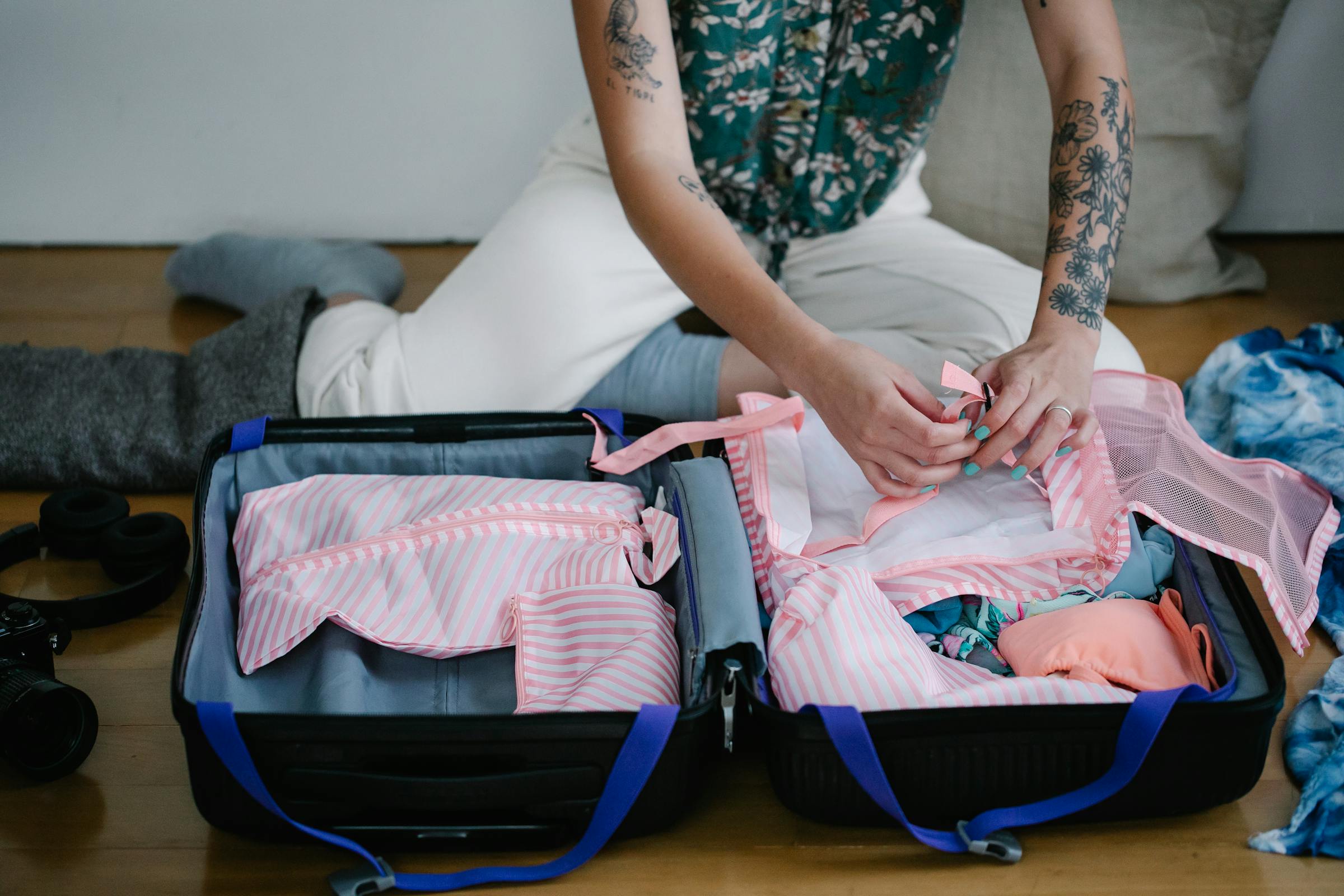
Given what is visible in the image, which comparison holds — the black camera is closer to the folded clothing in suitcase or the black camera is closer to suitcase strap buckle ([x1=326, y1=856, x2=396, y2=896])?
suitcase strap buckle ([x1=326, y1=856, x2=396, y2=896])

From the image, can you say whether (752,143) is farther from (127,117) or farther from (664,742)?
(127,117)

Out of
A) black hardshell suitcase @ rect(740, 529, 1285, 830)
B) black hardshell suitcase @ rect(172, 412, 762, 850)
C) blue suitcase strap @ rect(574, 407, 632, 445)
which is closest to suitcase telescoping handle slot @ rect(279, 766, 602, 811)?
black hardshell suitcase @ rect(172, 412, 762, 850)

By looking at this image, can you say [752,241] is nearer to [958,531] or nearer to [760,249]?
[760,249]

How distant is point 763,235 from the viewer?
4.33 feet

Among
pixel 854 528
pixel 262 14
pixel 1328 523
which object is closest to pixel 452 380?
pixel 854 528

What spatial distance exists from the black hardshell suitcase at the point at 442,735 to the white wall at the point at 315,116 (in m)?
0.86

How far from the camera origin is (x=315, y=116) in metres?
1.67

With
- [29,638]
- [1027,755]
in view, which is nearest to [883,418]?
[1027,755]

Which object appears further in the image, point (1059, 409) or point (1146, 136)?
point (1146, 136)

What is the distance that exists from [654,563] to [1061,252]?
0.46m

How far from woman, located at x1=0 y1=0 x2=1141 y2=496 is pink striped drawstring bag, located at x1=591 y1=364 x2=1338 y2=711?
5cm

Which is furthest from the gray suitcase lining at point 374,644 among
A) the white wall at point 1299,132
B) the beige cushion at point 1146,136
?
the white wall at point 1299,132

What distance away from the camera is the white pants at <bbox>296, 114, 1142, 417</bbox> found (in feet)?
3.92

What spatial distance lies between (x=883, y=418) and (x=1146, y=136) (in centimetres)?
91
